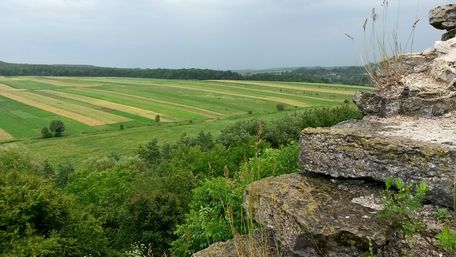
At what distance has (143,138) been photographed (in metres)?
75.6

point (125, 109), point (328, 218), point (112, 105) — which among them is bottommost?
point (125, 109)

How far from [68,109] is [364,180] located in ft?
328

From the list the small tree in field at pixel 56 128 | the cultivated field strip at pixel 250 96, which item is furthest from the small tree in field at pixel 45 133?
the cultivated field strip at pixel 250 96

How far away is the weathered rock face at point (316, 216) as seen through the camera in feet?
13.9

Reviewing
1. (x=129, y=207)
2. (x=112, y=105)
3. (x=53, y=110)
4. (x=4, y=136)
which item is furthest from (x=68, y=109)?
(x=129, y=207)

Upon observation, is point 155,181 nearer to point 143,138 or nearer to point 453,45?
point 453,45

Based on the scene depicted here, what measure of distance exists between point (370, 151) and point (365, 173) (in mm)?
261

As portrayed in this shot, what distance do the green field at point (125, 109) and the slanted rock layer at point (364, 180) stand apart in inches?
2522

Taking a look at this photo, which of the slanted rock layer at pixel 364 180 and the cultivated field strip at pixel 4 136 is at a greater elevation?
the slanted rock layer at pixel 364 180

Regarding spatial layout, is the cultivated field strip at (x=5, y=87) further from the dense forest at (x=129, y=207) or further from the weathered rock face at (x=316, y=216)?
the weathered rock face at (x=316, y=216)

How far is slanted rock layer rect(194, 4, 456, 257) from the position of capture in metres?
4.24

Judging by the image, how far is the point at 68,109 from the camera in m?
97.1

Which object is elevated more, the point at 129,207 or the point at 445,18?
the point at 445,18

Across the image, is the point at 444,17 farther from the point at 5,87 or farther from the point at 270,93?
the point at 5,87
